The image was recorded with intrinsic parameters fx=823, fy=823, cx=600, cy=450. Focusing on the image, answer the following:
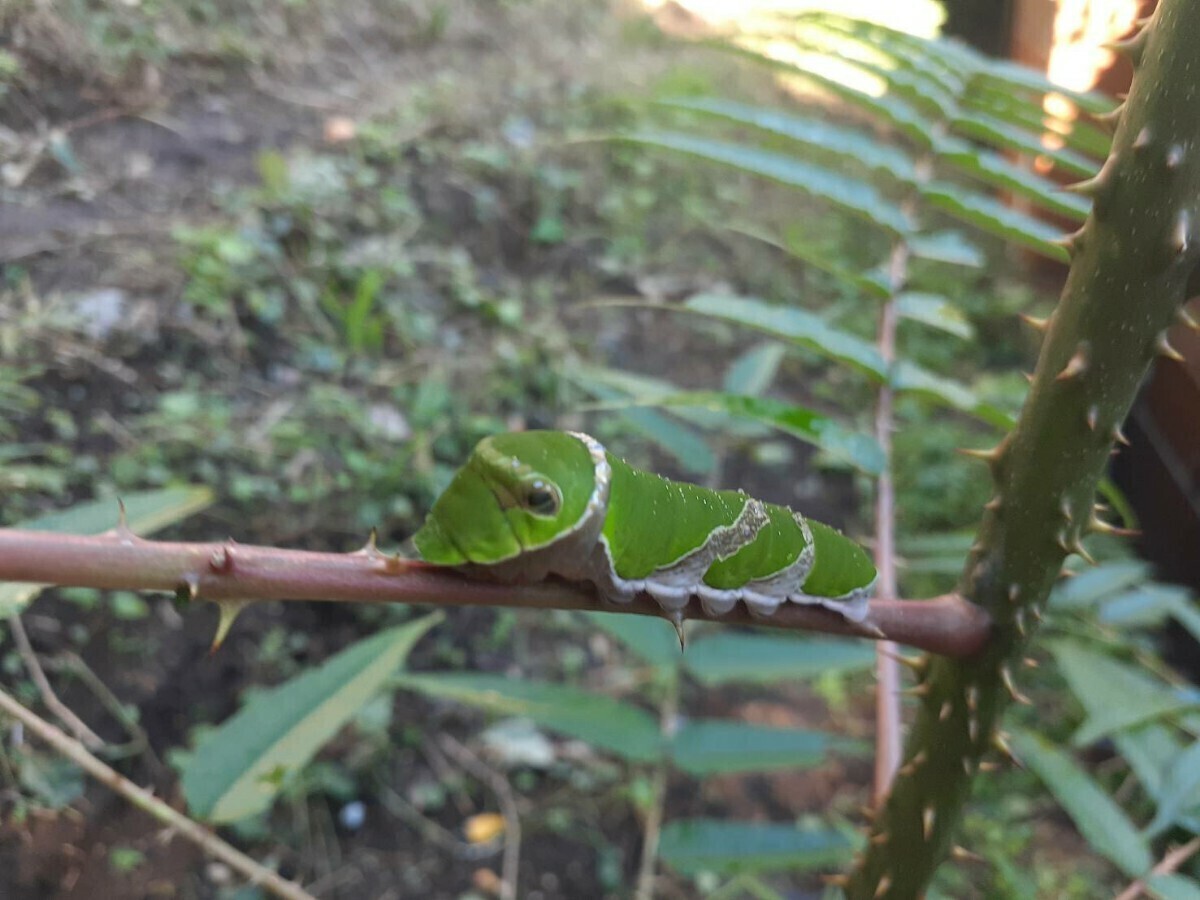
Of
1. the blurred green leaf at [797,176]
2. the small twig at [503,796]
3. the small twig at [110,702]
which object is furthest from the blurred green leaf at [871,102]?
the small twig at [503,796]

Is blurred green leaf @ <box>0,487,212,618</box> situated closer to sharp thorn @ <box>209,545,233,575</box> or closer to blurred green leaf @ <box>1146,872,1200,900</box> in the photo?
sharp thorn @ <box>209,545,233,575</box>

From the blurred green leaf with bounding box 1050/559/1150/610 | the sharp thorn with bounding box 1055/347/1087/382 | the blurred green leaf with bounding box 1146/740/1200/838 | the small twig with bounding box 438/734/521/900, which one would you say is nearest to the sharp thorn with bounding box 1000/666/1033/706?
the sharp thorn with bounding box 1055/347/1087/382

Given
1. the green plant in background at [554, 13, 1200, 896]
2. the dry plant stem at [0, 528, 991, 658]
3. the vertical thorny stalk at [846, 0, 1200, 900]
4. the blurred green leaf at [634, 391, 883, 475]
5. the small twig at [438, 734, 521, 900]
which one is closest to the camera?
the dry plant stem at [0, 528, 991, 658]

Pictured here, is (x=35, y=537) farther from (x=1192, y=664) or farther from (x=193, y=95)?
(x=1192, y=664)

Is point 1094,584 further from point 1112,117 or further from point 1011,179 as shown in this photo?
point 1112,117

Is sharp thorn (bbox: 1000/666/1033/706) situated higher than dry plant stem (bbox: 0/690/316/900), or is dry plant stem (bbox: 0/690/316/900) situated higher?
sharp thorn (bbox: 1000/666/1033/706)

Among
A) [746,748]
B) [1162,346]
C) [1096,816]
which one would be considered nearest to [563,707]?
[746,748]
